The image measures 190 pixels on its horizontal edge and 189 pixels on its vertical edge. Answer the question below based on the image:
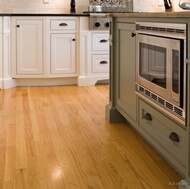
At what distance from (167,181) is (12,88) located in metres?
3.45

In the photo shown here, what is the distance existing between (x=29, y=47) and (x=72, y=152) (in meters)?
2.87

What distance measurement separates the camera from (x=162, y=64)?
6.88 ft

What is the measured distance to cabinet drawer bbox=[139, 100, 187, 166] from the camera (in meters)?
1.85

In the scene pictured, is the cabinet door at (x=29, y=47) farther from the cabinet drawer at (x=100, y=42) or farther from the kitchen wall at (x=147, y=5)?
the kitchen wall at (x=147, y=5)

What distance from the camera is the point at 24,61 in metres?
5.08

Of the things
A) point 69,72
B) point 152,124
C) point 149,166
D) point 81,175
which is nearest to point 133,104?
point 152,124

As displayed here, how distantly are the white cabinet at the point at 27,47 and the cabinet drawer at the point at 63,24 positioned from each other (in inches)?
6.4

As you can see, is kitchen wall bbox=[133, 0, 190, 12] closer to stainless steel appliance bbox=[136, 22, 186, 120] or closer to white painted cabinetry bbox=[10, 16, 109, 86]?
white painted cabinetry bbox=[10, 16, 109, 86]

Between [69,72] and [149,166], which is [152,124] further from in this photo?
[69,72]

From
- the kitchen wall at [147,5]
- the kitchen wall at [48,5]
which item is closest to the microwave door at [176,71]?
the kitchen wall at [48,5]

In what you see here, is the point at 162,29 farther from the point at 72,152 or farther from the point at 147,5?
the point at 147,5

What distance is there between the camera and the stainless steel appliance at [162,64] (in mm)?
1812

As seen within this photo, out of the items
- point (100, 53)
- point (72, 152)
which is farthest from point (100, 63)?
point (72, 152)

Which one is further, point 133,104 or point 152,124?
point 133,104
